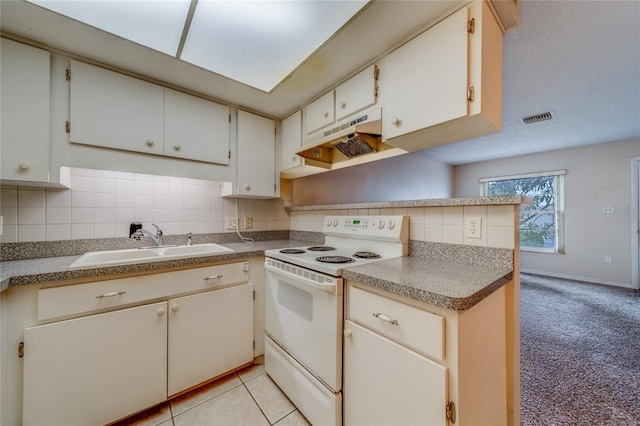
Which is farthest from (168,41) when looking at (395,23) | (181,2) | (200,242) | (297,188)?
(297,188)

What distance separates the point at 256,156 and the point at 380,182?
229cm

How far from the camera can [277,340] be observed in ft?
4.91

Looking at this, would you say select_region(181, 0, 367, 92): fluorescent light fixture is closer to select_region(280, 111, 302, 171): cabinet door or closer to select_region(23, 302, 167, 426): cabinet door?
select_region(280, 111, 302, 171): cabinet door

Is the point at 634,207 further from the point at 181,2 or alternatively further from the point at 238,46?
the point at 181,2

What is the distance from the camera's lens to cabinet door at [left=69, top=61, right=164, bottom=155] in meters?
1.34

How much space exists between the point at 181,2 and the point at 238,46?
0.96 feet

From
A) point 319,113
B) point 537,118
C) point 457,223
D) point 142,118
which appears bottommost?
point 457,223

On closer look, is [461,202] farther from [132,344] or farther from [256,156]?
[132,344]

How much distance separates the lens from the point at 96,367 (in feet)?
3.77

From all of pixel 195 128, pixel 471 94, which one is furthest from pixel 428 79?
pixel 195 128

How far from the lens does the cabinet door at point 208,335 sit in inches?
53.4

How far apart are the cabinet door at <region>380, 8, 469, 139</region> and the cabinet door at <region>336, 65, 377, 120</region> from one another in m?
0.08

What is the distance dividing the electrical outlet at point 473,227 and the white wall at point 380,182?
1.59 m

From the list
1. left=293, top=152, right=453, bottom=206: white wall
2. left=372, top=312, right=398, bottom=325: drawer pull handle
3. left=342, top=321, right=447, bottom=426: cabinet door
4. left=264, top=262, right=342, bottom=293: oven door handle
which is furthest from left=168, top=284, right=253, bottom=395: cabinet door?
left=293, top=152, right=453, bottom=206: white wall
